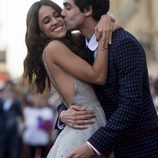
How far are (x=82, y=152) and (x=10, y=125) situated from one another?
31.8 feet

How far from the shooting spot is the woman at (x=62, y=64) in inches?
169

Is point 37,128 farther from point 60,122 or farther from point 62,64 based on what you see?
point 62,64

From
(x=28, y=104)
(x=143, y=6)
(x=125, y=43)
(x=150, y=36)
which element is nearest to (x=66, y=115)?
(x=125, y=43)

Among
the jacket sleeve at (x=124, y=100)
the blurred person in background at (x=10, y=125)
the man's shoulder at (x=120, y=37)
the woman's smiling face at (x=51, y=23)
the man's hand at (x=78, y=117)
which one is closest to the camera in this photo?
the jacket sleeve at (x=124, y=100)

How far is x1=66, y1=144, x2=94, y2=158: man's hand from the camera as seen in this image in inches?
163

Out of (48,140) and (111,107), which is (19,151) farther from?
(111,107)

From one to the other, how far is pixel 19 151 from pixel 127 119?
34.1 ft

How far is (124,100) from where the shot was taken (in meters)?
4.14

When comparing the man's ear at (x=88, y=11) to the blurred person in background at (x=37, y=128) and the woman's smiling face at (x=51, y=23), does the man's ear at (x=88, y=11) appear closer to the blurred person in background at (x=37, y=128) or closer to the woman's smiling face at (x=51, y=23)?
the woman's smiling face at (x=51, y=23)

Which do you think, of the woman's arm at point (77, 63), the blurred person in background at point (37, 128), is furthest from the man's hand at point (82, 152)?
the blurred person in background at point (37, 128)

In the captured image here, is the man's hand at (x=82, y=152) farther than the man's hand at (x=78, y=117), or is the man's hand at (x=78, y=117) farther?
the man's hand at (x=78, y=117)

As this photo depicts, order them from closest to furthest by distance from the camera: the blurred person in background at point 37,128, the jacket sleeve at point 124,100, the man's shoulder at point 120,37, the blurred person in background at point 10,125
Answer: the jacket sleeve at point 124,100
the man's shoulder at point 120,37
the blurred person in background at point 10,125
the blurred person in background at point 37,128

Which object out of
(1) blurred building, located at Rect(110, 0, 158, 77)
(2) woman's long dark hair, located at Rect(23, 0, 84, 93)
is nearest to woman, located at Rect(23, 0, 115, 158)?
(2) woman's long dark hair, located at Rect(23, 0, 84, 93)

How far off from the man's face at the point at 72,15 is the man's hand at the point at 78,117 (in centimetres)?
48
